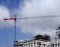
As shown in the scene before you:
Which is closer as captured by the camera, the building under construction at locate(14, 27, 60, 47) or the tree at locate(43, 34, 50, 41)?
the building under construction at locate(14, 27, 60, 47)

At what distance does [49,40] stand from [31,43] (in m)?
0.27

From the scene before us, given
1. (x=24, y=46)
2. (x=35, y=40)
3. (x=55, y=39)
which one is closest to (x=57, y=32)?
(x=55, y=39)

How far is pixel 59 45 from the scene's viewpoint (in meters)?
2.59

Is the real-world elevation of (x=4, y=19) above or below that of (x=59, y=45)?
above

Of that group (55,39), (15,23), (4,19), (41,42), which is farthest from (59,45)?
(4,19)

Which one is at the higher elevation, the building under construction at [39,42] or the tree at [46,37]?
the tree at [46,37]

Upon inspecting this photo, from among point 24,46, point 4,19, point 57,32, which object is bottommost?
point 24,46

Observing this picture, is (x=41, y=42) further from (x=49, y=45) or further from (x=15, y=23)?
(x=15, y=23)

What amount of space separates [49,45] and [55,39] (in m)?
0.13

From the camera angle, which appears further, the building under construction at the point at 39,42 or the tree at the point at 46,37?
the tree at the point at 46,37

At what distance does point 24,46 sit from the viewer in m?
2.73

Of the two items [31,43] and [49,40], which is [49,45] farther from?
[31,43]

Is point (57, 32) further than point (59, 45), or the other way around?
point (57, 32)

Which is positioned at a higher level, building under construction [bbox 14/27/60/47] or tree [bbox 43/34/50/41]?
tree [bbox 43/34/50/41]
